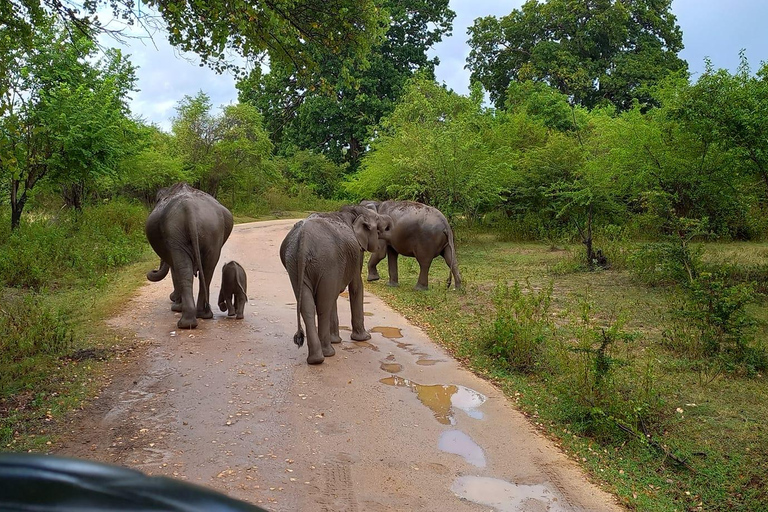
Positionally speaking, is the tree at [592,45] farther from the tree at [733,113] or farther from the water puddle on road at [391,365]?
the water puddle on road at [391,365]

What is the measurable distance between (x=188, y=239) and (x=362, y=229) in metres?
2.38

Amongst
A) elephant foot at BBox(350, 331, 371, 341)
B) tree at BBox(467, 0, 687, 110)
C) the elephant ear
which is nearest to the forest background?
elephant foot at BBox(350, 331, 371, 341)

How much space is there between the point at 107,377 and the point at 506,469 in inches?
155

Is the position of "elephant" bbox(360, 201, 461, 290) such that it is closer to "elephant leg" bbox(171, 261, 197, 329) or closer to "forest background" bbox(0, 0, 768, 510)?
"forest background" bbox(0, 0, 768, 510)

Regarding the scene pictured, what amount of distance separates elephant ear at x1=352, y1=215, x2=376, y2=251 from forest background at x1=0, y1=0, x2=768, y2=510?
160cm

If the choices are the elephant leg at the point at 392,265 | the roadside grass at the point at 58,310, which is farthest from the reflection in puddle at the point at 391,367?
the elephant leg at the point at 392,265

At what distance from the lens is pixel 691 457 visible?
4637 millimetres

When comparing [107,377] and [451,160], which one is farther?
[451,160]

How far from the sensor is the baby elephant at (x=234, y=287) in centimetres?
823

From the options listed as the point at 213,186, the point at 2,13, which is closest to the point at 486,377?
the point at 2,13

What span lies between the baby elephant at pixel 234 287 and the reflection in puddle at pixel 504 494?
16.3 ft

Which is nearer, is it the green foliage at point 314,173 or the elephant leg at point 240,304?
the elephant leg at point 240,304

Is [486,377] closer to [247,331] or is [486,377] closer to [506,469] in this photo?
[506,469]

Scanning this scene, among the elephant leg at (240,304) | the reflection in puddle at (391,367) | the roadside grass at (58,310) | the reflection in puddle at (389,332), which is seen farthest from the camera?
the elephant leg at (240,304)
